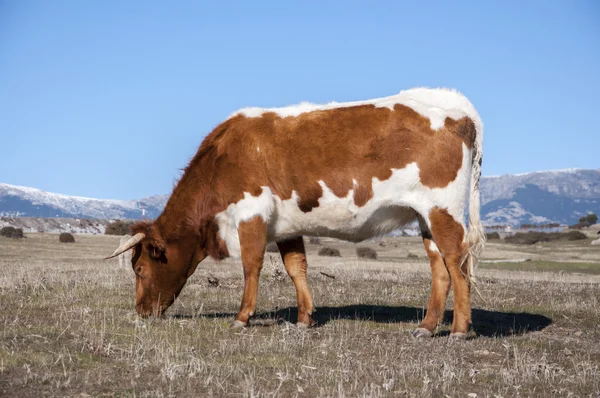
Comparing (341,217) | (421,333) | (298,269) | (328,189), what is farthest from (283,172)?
(421,333)

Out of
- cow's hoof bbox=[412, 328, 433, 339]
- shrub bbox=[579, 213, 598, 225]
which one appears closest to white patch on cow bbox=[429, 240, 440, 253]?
cow's hoof bbox=[412, 328, 433, 339]

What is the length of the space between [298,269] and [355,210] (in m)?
1.71

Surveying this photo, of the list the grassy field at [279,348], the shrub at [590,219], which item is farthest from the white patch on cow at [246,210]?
the shrub at [590,219]

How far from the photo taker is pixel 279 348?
8.66 meters

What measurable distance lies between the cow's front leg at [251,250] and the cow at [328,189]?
15 mm

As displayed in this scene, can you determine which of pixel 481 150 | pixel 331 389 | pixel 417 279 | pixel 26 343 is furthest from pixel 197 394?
pixel 417 279

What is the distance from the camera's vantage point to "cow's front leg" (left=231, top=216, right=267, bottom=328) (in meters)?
10.5

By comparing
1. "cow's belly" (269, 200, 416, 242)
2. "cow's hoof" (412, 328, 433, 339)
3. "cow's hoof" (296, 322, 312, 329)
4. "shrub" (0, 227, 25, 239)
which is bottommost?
"shrub" (0, 227, 25, 239)

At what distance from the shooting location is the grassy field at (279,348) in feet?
22.1

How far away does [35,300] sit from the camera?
12453 millimetres

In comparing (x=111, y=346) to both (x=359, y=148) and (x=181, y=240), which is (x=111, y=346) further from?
(x=359, y=148)

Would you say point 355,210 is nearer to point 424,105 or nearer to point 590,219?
point 424,105

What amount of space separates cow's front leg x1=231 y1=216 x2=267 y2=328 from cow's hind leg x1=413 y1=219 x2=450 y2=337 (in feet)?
8.32

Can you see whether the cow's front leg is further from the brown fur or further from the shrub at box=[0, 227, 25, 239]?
the shrub at box=[0, 227, 25, 239]
